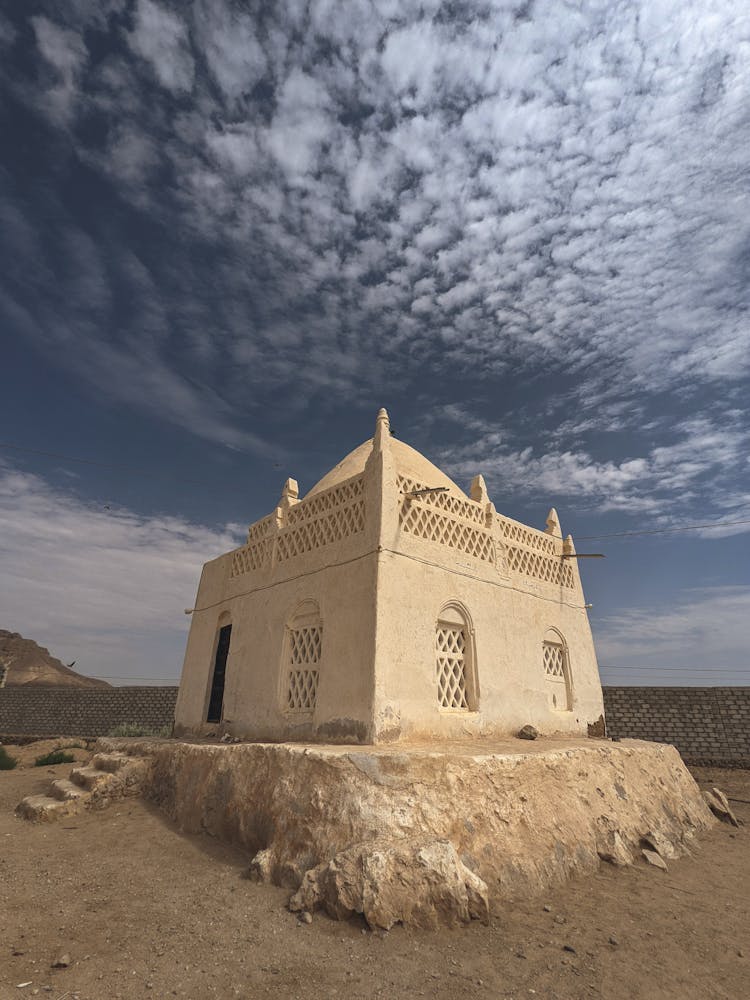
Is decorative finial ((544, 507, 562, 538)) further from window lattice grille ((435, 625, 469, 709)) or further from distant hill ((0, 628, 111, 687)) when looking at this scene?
distant hill ((0, 628, 111, 687))

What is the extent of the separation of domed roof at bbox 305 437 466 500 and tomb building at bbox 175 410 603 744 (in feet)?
0.19

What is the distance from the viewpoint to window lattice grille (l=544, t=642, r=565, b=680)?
10.2 m

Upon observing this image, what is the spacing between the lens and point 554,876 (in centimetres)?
544

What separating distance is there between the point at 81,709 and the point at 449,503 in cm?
2087

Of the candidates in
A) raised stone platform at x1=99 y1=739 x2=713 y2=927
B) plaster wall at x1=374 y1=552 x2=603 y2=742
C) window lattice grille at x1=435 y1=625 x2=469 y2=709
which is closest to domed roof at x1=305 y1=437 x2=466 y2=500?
plaster wall at x1=374 y1=552 x2=603 y2=742

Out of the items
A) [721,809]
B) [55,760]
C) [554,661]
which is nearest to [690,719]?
[721,809]

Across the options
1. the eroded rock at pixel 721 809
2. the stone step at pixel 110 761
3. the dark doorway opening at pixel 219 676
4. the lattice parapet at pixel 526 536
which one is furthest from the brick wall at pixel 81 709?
the eroded rock at pixel 721 809

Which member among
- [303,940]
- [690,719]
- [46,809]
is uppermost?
[690,719]

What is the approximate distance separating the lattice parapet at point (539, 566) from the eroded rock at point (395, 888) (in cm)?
598

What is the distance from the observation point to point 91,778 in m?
7.94

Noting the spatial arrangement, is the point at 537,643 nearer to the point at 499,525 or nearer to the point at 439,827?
the point at 499,525

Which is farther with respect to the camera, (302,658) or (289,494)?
(289,494)

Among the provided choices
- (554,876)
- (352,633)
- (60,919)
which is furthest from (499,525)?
(60,919)

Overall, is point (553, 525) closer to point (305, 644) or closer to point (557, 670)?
point (557, 670)
